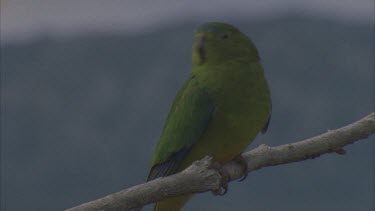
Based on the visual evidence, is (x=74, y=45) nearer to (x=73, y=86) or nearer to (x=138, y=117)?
(x=73, y=86)

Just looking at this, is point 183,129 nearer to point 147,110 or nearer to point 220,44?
point 220,44

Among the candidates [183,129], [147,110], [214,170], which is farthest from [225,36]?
[147,110]

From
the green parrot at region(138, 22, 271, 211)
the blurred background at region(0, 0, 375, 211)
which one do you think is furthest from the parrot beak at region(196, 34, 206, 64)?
the blurred background at region(0, 0, 375, 211)

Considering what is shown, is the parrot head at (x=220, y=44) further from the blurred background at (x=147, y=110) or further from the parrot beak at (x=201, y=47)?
the blurred background at (x=147, y=110)

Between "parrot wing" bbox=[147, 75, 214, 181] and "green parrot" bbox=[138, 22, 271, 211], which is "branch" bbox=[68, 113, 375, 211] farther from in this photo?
"parrot wing" bbox=[147, 75, 214, 181]

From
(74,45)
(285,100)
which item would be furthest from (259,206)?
(74,45)
